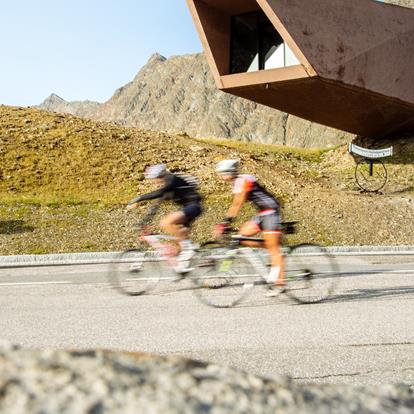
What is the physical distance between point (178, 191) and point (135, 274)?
4.91ft

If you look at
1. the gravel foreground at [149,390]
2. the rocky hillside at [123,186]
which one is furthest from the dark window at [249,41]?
the gravel foreground at [149,390]

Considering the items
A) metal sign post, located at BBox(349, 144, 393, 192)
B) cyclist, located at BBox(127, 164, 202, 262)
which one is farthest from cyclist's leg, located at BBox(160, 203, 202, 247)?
metal sign post, located at BBox(349, 144, 393, 192)

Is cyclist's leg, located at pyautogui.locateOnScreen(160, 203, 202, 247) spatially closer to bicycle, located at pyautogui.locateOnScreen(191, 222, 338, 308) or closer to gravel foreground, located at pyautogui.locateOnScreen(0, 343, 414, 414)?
bicycle, located at pyautogui.locateOnScreen(191, 222, 338, 308)

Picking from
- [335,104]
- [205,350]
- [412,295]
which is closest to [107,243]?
[412,295]

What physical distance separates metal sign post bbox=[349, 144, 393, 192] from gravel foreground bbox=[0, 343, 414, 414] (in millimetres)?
24349

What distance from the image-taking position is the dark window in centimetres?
2853

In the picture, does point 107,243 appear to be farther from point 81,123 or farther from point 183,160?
point 81,123

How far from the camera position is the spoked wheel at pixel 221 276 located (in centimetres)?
767

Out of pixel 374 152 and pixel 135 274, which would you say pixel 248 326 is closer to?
pixel 135 274

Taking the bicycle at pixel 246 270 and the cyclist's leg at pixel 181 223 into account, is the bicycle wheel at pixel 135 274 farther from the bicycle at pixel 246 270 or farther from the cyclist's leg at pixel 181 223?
the bicycle at pixel 246 270

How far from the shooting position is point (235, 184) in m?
7.42

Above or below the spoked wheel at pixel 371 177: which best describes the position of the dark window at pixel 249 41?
above

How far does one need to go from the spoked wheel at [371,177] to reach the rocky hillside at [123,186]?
468mm

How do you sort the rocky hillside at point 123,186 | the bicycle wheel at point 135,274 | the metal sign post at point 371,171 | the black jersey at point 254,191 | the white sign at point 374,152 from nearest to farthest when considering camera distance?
the black jersey at point 254,191 → the bicycle wheel at point 135,274 → the rocky hillside at point 123,186 → the white sign at point 374,152 → the metal sign post at point 371,171
